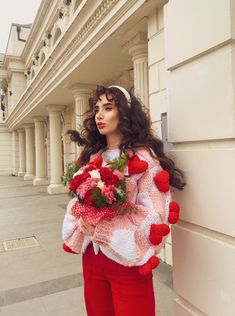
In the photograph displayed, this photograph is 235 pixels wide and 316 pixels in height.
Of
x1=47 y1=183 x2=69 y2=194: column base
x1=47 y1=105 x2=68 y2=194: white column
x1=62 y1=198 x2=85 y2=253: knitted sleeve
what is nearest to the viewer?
x1=62 y1=198 x2=85 y2=253: knitted sleeve

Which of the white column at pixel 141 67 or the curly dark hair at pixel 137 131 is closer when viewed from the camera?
the curly dark hair at pixel 137 131

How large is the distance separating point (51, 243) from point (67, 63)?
4.09 metres

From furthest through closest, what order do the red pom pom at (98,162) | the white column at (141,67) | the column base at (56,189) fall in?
the column base at (56,189), the white column at (141,67), the red pom pom at (98,162)

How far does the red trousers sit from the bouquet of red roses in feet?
1.08

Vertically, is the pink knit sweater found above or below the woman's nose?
below

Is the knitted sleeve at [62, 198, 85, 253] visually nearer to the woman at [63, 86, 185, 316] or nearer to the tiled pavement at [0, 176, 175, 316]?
the woman at [63, 86, 185, 316]

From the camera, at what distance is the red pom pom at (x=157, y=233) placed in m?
1.44

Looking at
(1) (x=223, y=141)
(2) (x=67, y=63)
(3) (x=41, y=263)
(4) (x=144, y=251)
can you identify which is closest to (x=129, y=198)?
(4) (x=144, y=251)

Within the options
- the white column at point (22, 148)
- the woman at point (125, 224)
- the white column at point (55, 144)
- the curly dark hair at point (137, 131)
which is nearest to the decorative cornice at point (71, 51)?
the white column at point (55, 144)

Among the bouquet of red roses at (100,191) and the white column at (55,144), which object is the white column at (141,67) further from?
the white column at (55,144)

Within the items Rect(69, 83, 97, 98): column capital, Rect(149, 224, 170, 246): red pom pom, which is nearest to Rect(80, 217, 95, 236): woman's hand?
Rect(149, 224, 170, 246): red pom pom

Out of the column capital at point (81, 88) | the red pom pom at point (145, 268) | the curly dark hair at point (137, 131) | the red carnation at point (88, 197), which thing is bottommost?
the red pom pom at point (145, 268)

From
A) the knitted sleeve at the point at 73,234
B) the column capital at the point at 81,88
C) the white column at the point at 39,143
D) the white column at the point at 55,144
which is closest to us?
the knitted sleeve at the point at 73,234

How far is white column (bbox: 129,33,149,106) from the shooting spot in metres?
4.69
